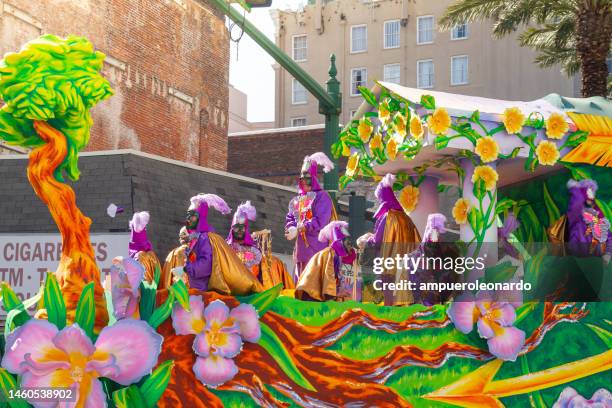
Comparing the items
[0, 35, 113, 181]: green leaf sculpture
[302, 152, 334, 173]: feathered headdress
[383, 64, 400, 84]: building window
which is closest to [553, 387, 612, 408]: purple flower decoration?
[302, 152, 334, 173]: feathered headdress

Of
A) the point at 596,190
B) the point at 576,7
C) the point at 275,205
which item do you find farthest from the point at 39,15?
the point at 596,190

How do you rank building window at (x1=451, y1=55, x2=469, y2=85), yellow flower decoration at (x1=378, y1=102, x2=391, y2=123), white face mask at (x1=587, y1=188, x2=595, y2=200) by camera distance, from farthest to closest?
building window at (x1=451, y1=55, x2=469, y2=85), yellow flower decoration at (x1=378, y1=102, x2=391, y2=123), white face mask at (x1=587, y1=188, x2=595, y2=200)

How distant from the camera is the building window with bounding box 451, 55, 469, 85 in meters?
42.2

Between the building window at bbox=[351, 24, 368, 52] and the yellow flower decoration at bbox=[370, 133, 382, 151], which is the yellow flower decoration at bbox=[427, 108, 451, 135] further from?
the building window at bbox=[351, 24, 368, 52]

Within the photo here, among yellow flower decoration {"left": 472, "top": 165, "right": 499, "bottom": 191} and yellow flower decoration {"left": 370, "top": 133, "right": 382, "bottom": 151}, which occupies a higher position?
yellow flower decoration {"left": 370, "top": 133, "right": 382, "bottom": 151}

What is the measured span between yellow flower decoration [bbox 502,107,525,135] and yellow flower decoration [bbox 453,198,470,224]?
0.72 meters

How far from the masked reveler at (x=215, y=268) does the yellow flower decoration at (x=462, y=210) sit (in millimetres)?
1890

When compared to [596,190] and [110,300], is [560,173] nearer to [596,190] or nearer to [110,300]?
[596,190]

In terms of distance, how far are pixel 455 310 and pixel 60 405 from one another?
9.97ft

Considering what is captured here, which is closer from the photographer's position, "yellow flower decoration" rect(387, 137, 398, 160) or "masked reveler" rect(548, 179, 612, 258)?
"masked reveler" rect(548, 179, 612, 258)

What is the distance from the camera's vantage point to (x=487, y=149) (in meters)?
8.03

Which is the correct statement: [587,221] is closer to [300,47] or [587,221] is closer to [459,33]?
[459,33]

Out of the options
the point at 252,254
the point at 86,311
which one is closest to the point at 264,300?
A: the point at 86,311

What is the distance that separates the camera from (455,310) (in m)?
7.40
